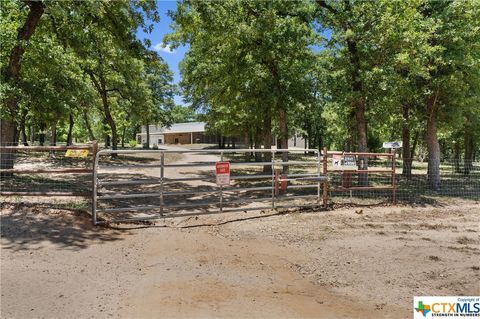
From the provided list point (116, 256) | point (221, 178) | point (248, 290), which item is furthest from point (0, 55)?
point (248, 290)

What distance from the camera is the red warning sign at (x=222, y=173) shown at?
9.20 meters

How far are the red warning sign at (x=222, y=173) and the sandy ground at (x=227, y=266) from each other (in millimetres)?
910

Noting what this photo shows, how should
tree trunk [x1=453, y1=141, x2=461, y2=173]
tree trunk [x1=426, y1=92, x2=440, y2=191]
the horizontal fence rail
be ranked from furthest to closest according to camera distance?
tree trunk [x1=453, y1=141, x2=461, y2=173]
tree trunk [x1=426, y1=92, x2=440, y2=191]
the horizontal fence rail

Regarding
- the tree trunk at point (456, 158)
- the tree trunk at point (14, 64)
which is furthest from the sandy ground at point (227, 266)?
the tree trunk at point (456, 158)

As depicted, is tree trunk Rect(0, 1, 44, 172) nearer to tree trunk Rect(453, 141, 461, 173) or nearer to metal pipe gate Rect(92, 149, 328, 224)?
metal pipe gate Rect(92, 149, 328, 224)

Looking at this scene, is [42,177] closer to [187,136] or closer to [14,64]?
[14,64]

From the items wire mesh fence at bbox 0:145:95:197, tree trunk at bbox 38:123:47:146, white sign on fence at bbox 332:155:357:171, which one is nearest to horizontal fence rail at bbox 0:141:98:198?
wire mesh fence at bbox 0:145:95:197

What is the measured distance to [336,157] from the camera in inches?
443

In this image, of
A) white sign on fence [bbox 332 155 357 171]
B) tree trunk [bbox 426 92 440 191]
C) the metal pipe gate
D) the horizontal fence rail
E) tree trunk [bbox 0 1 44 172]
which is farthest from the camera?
tree trunk [bbox 426 92 440 191]

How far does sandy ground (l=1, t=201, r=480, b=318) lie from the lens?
455 centimetres

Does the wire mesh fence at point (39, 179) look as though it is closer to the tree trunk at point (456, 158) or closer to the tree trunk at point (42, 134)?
the tree trunk at point (456, 158)

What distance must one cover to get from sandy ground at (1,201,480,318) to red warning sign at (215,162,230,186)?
910 mm

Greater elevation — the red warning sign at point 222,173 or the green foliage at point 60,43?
the green foliage at point 60,43

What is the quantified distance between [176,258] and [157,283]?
1067mm
